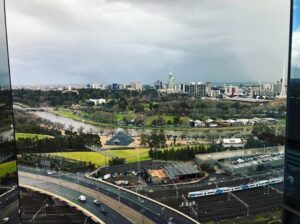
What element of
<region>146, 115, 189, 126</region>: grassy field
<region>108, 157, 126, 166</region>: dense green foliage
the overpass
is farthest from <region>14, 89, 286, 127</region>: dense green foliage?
the overpass

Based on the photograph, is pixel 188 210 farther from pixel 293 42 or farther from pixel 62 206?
pixel 293 42

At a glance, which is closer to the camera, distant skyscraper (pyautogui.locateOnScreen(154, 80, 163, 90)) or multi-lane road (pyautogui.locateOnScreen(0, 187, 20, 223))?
multi-lane road (pyautogui.locateOnScreen(0, 187, 20, 223))

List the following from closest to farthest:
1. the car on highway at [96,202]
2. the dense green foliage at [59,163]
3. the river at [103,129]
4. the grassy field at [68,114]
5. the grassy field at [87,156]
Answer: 1. the car on highway at [96,202]
2. the dense green foliage at [59,163]
3. the grassy field at [87,156]
4. the river at [103,129]
5. the grassy field at [68,114]

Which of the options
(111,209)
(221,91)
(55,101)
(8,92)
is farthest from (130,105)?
(8,92)

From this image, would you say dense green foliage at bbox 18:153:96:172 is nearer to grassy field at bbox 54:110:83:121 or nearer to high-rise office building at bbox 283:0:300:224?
grassy field at bbox 54:110:83:121

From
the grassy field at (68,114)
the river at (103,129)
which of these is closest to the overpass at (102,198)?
the river at (103,129)

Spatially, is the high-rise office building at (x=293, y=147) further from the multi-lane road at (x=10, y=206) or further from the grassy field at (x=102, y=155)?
the grassy field at (x=102, y=155)

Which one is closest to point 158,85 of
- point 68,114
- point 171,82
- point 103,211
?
point 171,82
